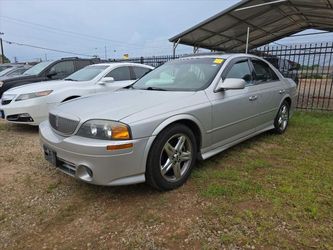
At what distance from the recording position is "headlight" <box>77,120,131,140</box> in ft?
8.32

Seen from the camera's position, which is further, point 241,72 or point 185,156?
point 241,72

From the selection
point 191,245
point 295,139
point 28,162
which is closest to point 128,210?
point 191,245

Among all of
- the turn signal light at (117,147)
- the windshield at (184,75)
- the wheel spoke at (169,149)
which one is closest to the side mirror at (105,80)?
the windshield at (184,75)

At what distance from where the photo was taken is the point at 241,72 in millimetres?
4090

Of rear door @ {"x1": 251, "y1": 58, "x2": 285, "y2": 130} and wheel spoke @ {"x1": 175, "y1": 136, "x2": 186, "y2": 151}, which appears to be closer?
wheel spoke @ {"x1": 175, "y1": 136, "x2": 186, "y2": 151}

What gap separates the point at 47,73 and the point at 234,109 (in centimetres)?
604

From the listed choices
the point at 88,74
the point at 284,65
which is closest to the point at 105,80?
the point at 88,74

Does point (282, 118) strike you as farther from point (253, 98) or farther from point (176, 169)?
point (176, 169)

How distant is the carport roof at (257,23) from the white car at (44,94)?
5607 mm

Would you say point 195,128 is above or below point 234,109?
below

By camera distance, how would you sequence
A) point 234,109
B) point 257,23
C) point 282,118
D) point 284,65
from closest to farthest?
point 234,109 < point 282,118 < point 284,65 < point 257,23

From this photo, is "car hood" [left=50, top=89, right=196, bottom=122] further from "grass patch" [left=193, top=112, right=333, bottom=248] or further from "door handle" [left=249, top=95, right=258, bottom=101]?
"door handle" [left=249, top=95, right=258, bottom=101]

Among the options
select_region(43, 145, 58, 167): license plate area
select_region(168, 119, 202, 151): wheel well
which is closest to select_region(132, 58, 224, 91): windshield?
select_region(168, 119, 202, 151): wheel well

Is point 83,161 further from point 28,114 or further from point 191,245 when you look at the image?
point 28,114
